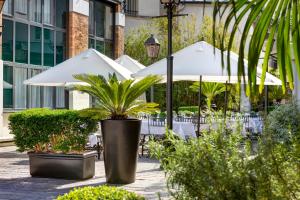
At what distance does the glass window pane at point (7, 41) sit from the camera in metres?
17.6

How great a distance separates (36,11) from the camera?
63.9 feet

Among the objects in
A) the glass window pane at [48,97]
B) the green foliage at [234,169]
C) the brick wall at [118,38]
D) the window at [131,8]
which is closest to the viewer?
the green foliage at [234,169]

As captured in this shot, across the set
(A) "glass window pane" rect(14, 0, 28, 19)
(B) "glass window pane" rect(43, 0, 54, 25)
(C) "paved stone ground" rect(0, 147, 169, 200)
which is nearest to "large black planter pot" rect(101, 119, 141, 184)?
(C) "paved stone ground" rect(0, 147, 169, 200)

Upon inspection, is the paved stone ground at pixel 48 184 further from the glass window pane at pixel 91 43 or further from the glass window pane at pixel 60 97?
the glass window pane at pixel 91 43

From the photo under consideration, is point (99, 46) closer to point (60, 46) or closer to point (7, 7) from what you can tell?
point (60, 46)

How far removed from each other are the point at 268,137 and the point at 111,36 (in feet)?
74.9

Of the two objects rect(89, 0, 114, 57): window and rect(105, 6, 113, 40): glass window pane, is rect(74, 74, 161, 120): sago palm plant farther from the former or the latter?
rect(105, 6, 113, 40): glass window pane

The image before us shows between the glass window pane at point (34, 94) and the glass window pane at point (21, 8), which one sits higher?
the glass window pane at point (21, 8)

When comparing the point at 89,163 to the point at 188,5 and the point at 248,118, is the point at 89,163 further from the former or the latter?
the point at 188,5

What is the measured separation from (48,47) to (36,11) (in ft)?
4.69

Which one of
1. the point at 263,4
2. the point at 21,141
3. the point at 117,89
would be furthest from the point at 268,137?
the point at 21,141

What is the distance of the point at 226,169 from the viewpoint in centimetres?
285

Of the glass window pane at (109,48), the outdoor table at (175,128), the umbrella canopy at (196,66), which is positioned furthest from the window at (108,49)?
the umbrella canopy at (196,66)

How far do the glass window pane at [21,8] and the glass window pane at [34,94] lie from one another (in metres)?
1.91
